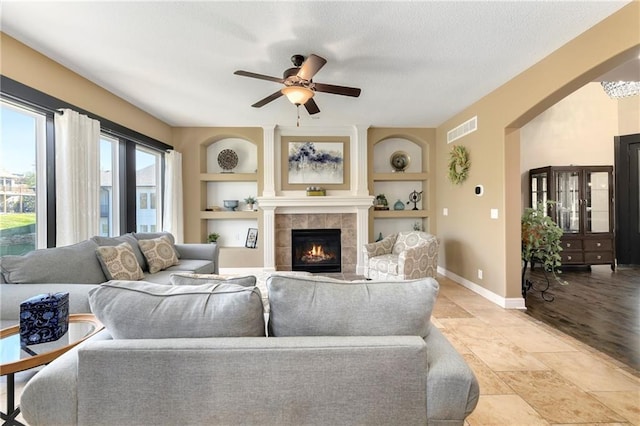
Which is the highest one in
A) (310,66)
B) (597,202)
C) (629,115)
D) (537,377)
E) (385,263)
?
(629,115)

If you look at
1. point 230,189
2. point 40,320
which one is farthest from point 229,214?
point 40,320

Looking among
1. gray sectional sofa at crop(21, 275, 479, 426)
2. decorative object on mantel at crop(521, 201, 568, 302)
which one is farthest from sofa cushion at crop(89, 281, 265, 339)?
decorative object on mantel at crop(521, 201, 568, 302)

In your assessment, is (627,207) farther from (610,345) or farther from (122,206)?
(122,206)

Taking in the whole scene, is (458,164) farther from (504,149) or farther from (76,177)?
(76,177)

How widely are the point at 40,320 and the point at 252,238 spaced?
3.96 metres

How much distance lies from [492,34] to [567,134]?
175 inches

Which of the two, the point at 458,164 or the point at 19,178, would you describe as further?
the point at 458,164

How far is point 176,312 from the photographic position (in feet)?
3.66

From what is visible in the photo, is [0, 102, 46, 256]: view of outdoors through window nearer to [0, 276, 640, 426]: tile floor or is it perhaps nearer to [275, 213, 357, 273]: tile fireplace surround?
[0, 276, 640, 426]: tile floor

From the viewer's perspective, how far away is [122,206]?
413 cm

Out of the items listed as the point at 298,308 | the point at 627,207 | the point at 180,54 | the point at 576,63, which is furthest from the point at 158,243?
the point at 627,207

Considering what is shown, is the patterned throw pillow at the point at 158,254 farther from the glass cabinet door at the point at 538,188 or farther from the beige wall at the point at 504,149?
the glass cabinet door at the point at 538,188

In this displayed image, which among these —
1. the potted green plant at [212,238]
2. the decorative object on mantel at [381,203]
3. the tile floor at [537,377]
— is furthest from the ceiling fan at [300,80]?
the potted green plant at [212,238]

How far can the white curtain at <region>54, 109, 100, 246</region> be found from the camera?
2.88 meters
